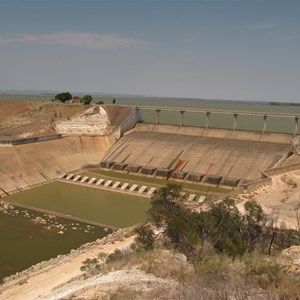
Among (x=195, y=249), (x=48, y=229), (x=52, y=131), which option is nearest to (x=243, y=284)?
(x=195, y=249)

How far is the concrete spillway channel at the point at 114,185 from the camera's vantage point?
3108 cm

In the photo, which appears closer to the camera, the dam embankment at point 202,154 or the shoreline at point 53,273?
the shoreline at point 53,273

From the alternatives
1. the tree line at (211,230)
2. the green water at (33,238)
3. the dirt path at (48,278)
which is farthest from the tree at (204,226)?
the green water at (33,238)

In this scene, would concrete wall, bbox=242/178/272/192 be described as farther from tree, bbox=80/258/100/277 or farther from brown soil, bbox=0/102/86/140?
brown soil, bbox=0/102/86/140

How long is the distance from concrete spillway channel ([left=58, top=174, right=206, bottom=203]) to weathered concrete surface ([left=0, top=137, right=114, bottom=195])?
1.85 m

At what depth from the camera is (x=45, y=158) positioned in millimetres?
37844

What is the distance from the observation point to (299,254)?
38.9ft

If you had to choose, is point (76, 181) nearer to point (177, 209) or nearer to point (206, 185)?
point (206, 185)

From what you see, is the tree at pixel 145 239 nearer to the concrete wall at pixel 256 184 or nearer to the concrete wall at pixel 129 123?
the concrete wall at pixel 256 184

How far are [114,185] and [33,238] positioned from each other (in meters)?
11.9

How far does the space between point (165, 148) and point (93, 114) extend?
36.8 feet

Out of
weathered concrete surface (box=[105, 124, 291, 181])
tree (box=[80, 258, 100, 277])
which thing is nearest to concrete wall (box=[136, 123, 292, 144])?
weathered concrete surface (box=[105, 124, 291, 181])

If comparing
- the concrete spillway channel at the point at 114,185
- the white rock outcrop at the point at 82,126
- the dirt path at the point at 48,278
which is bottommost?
the concrete spillway channel at the point at 114,185

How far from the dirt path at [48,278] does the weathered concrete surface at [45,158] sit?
613 inches
